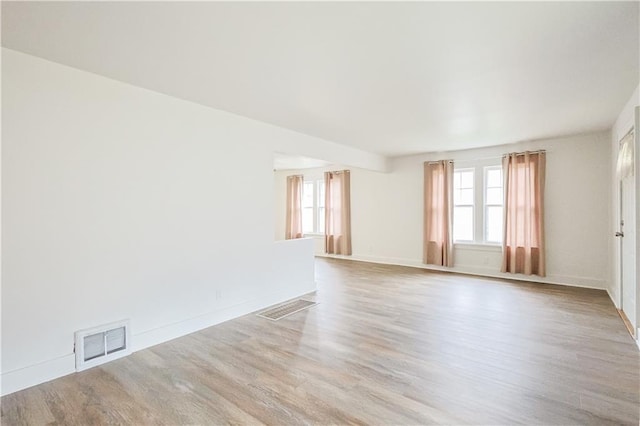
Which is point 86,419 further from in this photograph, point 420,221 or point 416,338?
point 420,221

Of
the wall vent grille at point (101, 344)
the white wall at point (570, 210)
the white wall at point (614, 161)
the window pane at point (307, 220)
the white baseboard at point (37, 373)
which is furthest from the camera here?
the window pane at point (307, 220)

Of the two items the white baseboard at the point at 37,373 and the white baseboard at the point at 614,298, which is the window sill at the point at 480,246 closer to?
the white baseboard at the point at 614,298

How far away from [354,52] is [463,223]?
5.29 metres

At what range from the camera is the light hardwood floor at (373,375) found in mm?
2059

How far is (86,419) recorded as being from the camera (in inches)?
79.7

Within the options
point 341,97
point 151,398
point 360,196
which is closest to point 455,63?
point 341,97

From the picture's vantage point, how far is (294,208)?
9.37 metres

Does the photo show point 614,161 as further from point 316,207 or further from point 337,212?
point 316,207

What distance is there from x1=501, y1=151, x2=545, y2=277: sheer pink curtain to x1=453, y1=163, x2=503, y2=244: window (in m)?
0.30

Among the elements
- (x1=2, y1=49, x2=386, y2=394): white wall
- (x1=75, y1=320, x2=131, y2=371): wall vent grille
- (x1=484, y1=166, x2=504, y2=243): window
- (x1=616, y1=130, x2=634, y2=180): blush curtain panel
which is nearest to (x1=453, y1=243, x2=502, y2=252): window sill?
(x1=484, y1=166, x2=504, y2=243): window

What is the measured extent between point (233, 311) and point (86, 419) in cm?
192

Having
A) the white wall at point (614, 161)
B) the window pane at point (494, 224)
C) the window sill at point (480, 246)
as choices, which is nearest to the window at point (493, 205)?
the window pane at point (494, 224)

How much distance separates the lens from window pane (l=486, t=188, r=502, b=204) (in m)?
6.24

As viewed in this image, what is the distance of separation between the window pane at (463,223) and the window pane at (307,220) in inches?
159
